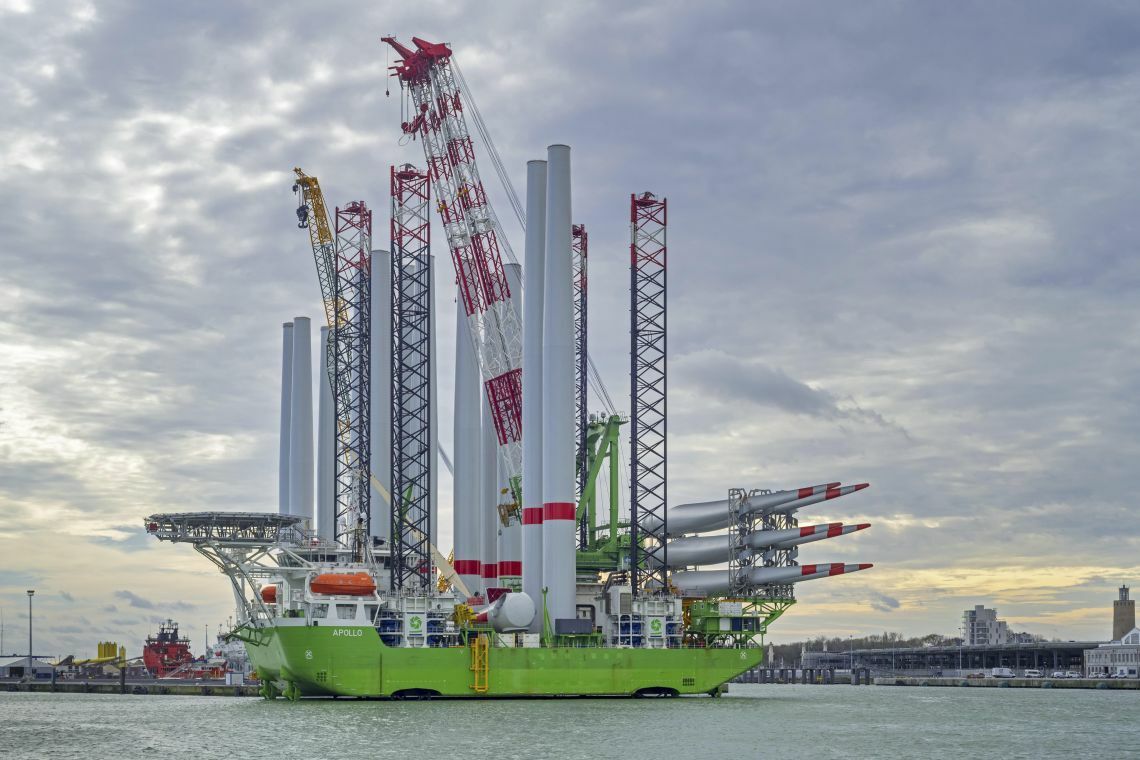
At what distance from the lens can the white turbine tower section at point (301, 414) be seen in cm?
11081

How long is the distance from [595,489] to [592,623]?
42.9 feet

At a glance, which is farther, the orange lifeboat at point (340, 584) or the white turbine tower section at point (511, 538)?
the white turbine tower section at point (511, 538)

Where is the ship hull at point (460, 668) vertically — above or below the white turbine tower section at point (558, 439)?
below

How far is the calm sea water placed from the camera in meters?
48.7

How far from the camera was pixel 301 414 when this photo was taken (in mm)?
112000

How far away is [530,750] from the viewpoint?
47.5 m

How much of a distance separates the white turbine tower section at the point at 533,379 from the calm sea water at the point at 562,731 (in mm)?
11546

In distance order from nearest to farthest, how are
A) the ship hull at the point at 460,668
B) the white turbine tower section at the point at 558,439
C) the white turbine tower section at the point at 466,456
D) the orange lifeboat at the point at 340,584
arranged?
the ship hull at the point at 460,668, the orange lifeboat at the point at 340,584, the white turbine tower section at the point at 558,439, the white turbine tower section at the point at 466,456

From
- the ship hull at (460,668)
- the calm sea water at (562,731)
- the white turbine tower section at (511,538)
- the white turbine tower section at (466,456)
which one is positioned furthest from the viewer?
the white turbine tower section at (466,456)

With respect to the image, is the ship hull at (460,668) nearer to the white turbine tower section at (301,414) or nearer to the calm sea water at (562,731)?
the calm sea water at (562,731)

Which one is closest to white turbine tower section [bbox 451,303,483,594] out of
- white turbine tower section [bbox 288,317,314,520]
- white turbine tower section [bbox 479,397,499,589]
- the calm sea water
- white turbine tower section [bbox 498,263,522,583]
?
white turbine tower section [bbox 479,397,499,589]

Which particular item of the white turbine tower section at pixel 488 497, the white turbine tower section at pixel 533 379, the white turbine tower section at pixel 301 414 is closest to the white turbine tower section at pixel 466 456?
the white turbine tower section at pixel 488 497

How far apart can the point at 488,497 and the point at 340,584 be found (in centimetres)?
3328

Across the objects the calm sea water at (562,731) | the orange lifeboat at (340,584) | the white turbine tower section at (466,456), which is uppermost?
the white turbine tower section at (466,456)
